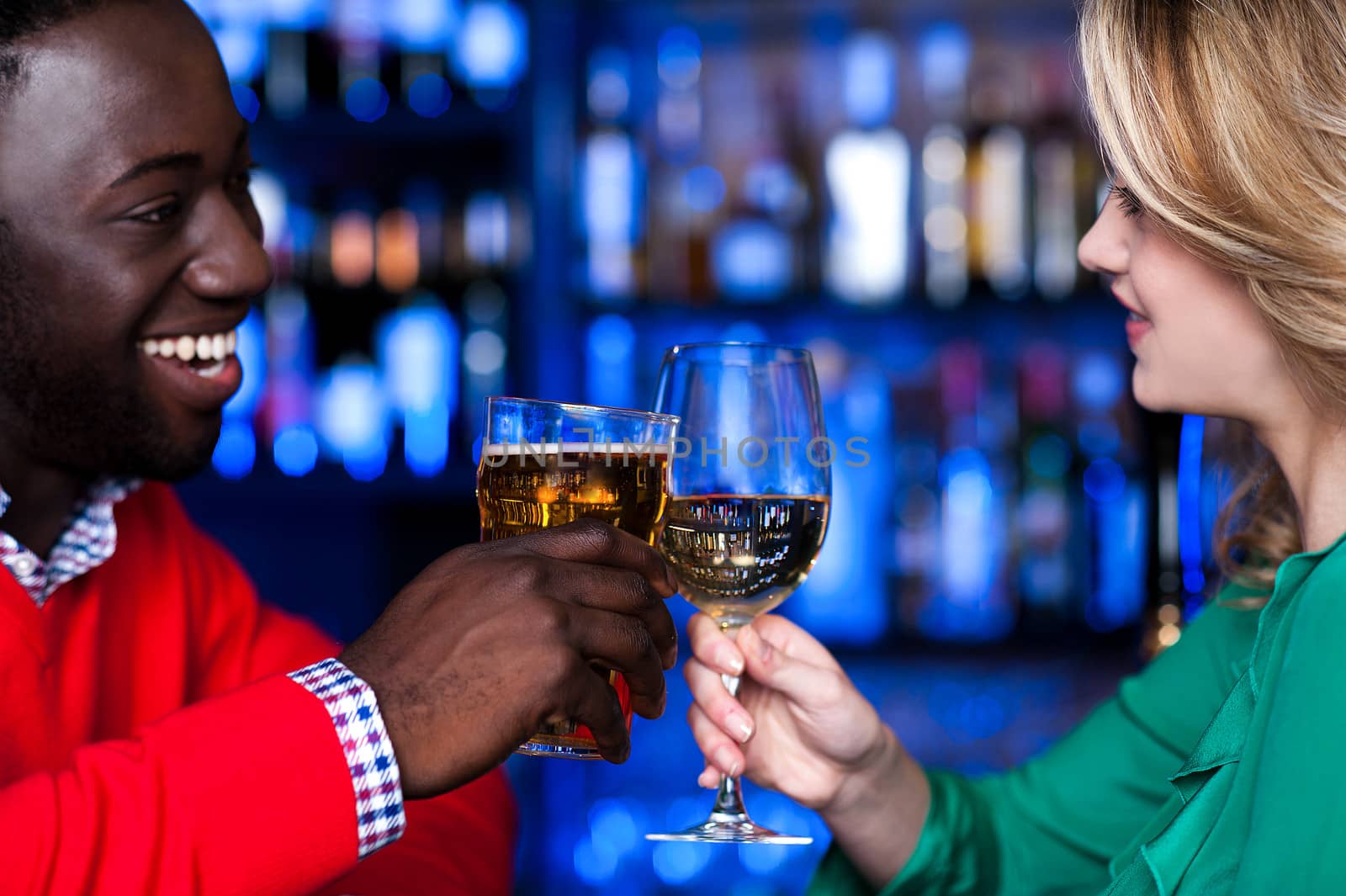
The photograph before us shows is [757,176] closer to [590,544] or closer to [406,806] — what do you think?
[406,806]

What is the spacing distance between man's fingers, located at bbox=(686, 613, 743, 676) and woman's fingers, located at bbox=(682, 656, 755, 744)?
16 millimetres

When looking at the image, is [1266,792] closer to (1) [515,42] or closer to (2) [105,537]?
(2) [105,537]

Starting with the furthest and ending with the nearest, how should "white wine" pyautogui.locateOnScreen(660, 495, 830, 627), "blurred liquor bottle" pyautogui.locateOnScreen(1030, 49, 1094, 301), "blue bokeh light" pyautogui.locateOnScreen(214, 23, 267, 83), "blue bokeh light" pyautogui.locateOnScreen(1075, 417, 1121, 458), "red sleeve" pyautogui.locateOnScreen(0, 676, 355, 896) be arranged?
"blue bokeh light" pyautogui.locateOnScreen(214, 23, 267, 83)
"blue bokeh light" pyautogui.locateOnScreen(1075, 417, 1121, 458)
"blurred liquor bottle" pyautogui.locateOnScreen(1030, 49, 1094, 301)
"white wine" pyautogui.locateOnScreen(660, 495, 830, 627)
"red sleeve" pyautogui.locateOnScreen(0, 676, 355, 896)

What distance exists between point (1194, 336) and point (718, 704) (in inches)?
19.9

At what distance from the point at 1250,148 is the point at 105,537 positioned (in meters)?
1.14

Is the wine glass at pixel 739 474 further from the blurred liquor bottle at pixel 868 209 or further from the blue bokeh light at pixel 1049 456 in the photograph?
the blue bokeh light at pixel 1049 456

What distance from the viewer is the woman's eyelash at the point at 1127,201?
104cm

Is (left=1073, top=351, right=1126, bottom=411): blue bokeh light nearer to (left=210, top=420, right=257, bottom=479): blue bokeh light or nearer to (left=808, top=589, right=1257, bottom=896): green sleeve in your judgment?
(left=808, top=589, right=1257, bottom=896): green sleeve

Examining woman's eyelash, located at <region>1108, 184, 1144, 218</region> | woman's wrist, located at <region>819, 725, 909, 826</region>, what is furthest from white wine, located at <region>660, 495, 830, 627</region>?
woman's eyelash, located at <region>1108, 184, 1144, 218</region>

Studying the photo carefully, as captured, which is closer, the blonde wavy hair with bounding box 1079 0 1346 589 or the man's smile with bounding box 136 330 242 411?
the blonde wavy hair with bounding box 1079 0 1346 589

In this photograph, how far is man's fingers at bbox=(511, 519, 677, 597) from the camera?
2.79ft

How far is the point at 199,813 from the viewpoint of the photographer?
749 millimetres

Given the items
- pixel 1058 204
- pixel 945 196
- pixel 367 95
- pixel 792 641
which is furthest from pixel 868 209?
pixel 792 641

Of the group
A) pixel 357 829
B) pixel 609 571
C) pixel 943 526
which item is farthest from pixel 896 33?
pixel 357 829
